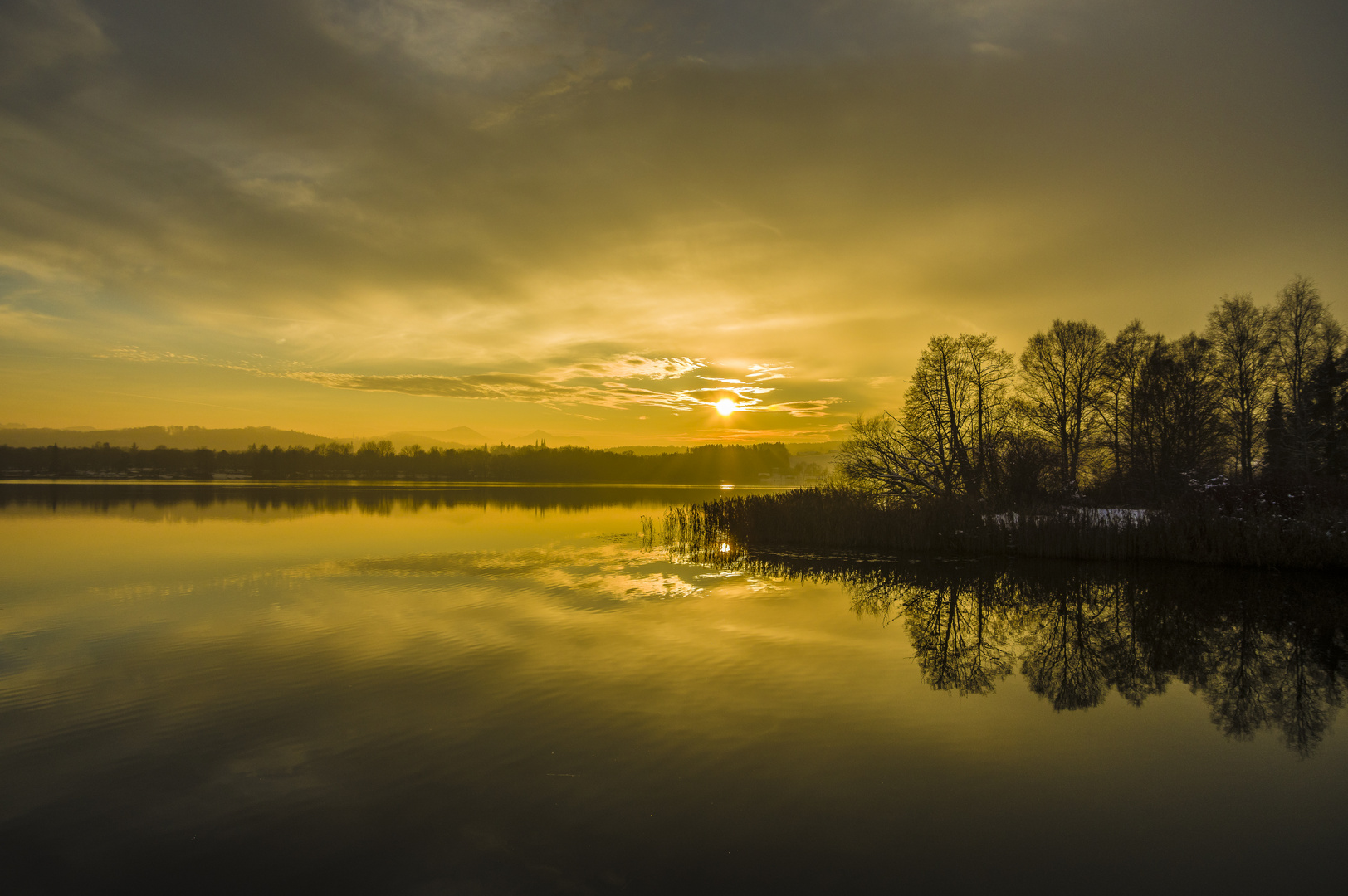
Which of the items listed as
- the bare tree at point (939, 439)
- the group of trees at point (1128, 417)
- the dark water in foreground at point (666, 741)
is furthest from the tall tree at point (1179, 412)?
the dark water in foreground at point (666, 741)

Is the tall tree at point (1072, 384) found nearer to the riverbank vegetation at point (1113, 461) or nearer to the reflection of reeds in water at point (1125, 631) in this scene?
the riverbank vegetation at point (1113, 461)

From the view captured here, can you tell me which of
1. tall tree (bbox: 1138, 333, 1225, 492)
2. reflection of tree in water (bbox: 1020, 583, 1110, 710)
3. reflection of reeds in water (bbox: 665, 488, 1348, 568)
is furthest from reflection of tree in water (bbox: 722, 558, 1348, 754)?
tall tree (bbox: 1138, 333, 1225, 492)

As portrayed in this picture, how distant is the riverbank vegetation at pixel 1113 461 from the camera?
20.3 metres

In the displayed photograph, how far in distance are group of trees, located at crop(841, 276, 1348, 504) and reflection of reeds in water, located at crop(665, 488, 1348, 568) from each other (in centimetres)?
235

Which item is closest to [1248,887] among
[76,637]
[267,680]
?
[267,680]

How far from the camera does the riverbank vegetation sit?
20297 millimetres

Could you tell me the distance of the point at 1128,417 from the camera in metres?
43.9

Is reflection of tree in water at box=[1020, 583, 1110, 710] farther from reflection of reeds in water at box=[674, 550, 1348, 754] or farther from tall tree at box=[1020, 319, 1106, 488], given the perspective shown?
tall tree at box=[1020, 319, 1106, 488]

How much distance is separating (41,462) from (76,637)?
6148 inches

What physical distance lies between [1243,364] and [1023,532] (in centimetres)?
3194

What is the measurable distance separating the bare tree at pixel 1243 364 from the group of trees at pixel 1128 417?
0.07 metres

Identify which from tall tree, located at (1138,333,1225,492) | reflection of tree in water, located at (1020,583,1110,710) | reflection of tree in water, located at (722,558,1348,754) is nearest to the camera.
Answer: reflection of tree in water, located at (722,558,1348,754)

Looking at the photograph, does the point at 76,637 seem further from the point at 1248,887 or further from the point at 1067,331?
the point at 1067,331

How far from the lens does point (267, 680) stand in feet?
28.0
